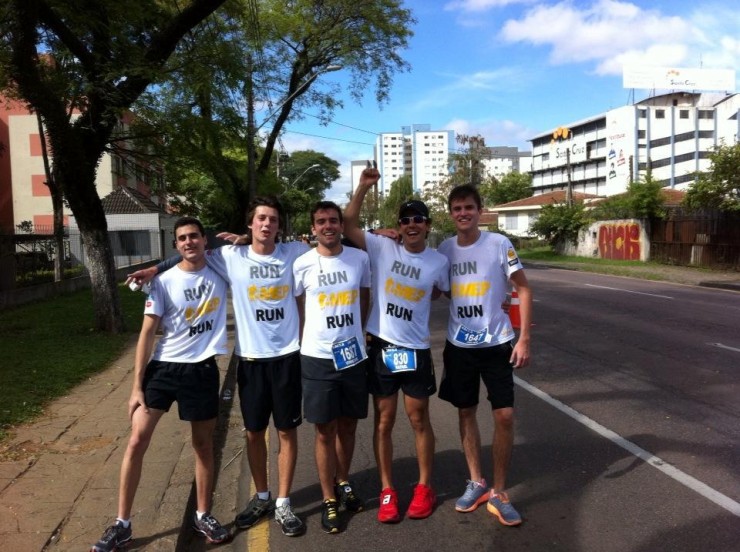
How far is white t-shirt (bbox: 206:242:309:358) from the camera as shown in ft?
11.7

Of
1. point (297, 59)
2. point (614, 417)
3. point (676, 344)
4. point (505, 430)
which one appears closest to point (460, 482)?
point (505, 430)

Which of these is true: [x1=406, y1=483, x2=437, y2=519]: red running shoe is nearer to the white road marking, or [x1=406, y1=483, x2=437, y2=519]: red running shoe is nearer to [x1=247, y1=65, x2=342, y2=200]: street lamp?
the white road marking

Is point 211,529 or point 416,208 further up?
point 416,208

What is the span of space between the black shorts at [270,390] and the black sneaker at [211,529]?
59 centimetres

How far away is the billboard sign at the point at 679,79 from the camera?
8581 cm

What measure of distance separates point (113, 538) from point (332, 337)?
5.15 feet

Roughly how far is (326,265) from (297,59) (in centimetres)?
2031

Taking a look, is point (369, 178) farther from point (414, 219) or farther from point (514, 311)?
point (514, 311)

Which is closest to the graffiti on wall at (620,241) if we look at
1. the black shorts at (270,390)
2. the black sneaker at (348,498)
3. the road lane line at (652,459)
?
the road lane line at (652,459)

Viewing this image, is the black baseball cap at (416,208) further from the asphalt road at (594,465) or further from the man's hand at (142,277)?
the asphalt road at (594,465)

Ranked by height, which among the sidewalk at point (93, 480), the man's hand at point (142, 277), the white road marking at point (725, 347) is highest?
the man's hand at point (142, 277)

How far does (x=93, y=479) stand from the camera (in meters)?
4.10

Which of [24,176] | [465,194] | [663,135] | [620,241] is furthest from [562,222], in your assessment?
[663,135]

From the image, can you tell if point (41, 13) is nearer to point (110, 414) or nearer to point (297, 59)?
point (110, 414)
